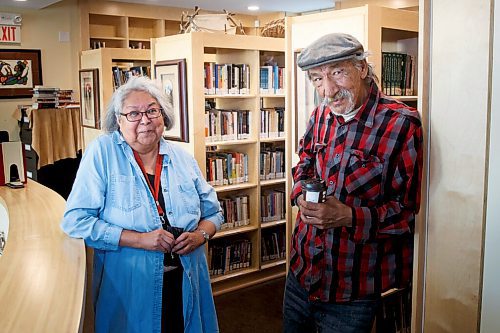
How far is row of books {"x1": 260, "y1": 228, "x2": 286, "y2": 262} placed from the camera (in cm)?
466

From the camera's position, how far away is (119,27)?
7.74 m

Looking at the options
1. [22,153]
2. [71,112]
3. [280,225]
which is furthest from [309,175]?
[71,112]

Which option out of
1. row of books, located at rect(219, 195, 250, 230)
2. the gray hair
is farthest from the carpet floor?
the gray hair

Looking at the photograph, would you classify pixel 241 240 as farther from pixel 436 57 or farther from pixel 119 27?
pixel 119 27

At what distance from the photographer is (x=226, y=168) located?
4297 mm

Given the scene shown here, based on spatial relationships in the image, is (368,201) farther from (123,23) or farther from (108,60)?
(123,23)


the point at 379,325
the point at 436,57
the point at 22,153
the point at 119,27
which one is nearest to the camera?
the point at 436,57

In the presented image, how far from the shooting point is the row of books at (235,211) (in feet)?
14.2

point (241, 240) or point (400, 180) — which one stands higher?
point (400, 180)

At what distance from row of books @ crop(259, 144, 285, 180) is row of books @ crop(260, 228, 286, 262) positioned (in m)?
0.52

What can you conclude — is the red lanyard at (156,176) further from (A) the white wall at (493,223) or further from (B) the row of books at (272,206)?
(B) the row of books at (272,206)

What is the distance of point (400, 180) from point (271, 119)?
2.83 meters

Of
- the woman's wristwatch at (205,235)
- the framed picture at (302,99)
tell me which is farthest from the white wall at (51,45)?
the woman's wristwatch at (205,235)

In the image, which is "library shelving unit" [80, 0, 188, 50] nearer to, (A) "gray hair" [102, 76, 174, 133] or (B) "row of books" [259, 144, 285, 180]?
(B) "row of books" [259, 144, 285, 180]
